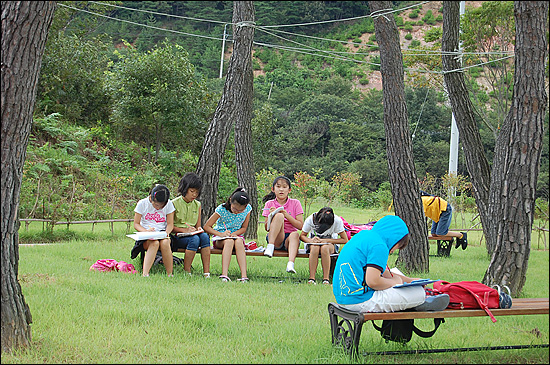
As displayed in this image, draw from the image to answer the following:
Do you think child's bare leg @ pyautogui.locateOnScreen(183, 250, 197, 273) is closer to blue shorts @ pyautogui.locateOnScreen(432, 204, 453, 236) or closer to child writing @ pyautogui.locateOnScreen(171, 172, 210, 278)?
child writing @ pyautogui.locateOnScreen(171, 172, 210, 278)

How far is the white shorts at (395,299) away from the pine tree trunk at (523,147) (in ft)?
6.90

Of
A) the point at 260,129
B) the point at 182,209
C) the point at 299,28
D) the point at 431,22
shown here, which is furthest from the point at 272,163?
the point at 182,209

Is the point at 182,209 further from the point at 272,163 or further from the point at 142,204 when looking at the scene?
the point at 272,163

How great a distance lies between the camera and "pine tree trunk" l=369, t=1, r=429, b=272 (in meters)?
7.89

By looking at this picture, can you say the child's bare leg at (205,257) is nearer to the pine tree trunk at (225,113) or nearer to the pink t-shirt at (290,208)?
the pink t-shirt at (290,208)

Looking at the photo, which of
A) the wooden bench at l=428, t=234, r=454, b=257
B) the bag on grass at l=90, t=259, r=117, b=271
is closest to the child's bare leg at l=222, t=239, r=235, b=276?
the bag on grass at l=90, t=259, r=117, b=271

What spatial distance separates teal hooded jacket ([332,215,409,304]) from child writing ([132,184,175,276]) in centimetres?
327

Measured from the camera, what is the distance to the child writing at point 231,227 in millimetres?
7020

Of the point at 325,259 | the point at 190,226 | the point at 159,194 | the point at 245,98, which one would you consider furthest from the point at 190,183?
the point at 245,98

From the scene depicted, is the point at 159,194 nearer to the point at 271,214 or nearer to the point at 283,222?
the point at 271,214

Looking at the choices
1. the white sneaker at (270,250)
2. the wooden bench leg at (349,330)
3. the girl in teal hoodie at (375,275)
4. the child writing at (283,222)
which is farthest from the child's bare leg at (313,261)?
the girl in teal hoodie at (375,275)

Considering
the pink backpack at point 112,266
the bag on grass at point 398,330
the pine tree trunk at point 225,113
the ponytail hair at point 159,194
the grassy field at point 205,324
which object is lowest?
the pink backpack at point 112,266

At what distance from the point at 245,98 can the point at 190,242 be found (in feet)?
15.2

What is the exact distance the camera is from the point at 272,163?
35.9 meters
